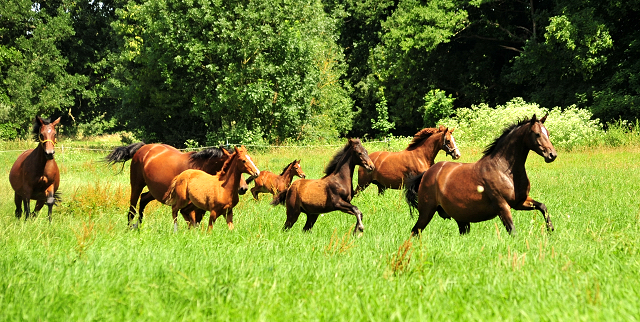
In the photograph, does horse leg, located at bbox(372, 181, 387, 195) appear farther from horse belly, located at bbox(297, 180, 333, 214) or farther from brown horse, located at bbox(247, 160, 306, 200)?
horse belly, located at bbox(297, 180, 333, 214)


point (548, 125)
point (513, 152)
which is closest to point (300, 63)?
point (548, 125)

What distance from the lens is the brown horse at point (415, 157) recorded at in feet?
39.9

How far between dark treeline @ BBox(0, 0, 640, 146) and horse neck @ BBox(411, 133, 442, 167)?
732 inches

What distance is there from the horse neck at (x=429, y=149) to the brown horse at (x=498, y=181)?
4743 millimetres

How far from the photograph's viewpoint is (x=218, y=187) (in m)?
8.22

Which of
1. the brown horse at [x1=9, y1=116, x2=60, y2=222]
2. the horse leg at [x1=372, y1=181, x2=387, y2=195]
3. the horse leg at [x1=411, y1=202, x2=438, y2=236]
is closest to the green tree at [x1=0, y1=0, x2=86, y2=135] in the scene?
the brown horse at [x1=9, y1=116, x2=60, y2=222]

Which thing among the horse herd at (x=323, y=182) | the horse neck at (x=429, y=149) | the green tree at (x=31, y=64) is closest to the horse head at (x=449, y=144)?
the horse neck at (x=429, y=149)

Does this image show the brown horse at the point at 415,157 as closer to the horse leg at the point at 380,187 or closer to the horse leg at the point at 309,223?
the horse leg at the point at 380,187

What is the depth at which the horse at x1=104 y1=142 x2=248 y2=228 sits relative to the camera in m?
9.66

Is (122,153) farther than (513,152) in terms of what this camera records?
Yes

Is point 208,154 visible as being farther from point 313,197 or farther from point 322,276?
point 322,276

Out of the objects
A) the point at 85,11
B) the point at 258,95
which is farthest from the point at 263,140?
the point at 85,11

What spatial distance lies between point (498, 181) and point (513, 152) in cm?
45

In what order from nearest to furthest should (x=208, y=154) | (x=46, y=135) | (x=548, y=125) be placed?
(x=208, y=154)
(x=46, y=135)
(x=548, y=125)
